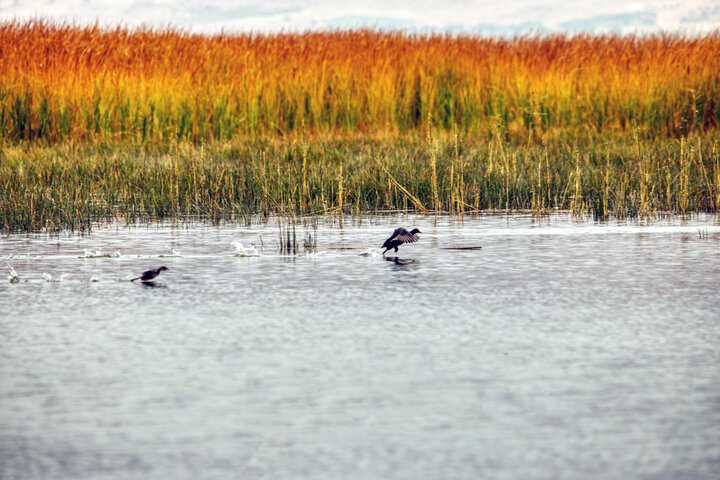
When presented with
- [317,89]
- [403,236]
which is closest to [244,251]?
[403,236]

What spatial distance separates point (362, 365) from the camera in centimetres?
334

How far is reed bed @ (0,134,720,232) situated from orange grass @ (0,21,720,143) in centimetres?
349

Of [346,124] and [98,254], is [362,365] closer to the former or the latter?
[98,254]

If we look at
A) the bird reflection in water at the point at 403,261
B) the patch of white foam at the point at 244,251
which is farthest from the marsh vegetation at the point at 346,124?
the bird reflection in water at the point at 403,261

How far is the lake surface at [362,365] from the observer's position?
250cm

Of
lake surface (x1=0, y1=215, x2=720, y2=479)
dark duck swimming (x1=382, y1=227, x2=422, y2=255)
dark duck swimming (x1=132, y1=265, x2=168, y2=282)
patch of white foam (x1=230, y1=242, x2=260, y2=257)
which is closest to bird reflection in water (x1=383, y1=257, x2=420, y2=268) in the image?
lake surface (x1=0, y1=215, x2=720, y2=479)

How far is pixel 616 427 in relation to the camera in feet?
8.87

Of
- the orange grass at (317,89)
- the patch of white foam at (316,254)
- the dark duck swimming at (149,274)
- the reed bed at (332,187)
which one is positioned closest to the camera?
the dark duck swimming at (149,274)

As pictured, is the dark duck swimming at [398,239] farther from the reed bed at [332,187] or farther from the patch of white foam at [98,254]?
the patch of white foam at [98,254]

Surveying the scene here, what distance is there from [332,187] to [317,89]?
684 centimetres

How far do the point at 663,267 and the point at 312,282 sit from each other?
1.80 metres

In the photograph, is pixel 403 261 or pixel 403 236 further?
pixel 403 236

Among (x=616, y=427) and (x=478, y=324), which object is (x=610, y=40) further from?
(x=616, y=427)

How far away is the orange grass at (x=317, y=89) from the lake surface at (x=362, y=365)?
26.9 feet
